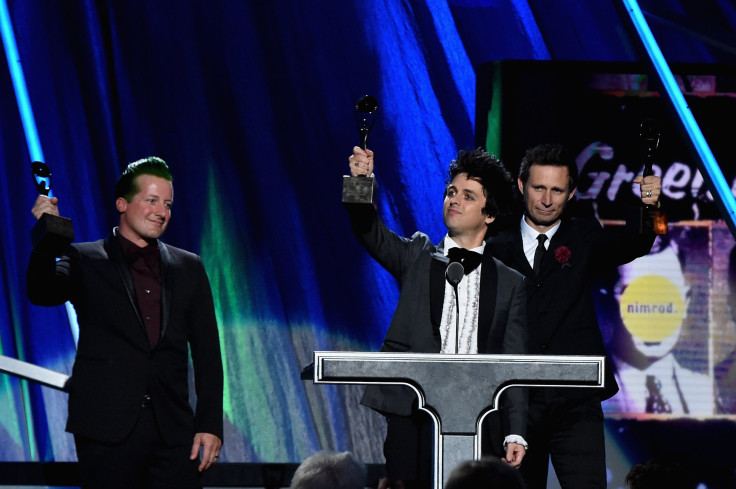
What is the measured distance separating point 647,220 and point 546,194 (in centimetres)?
43

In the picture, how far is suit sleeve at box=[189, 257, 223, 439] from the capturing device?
3174mm

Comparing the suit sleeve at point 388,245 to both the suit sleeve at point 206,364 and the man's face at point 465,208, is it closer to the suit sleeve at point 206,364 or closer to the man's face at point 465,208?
the man's face at point 465,208

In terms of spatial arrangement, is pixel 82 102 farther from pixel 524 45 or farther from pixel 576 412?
pixel 576 412

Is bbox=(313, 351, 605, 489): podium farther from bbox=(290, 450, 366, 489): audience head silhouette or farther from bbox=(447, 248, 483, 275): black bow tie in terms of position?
bbox=(447, 248, 483, 275): black bow tie

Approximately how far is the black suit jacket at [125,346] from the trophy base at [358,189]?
85 cm

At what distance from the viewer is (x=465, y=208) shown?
3020mm

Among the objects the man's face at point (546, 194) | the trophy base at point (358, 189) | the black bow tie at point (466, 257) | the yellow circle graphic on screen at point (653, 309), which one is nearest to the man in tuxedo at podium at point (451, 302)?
the black bow tie at point (466, 257)

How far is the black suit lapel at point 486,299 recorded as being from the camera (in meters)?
2.84

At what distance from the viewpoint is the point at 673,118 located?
4.28m

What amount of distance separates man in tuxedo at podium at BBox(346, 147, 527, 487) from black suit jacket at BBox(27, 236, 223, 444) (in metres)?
0.57

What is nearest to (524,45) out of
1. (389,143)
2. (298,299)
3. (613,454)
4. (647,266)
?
(389,143)

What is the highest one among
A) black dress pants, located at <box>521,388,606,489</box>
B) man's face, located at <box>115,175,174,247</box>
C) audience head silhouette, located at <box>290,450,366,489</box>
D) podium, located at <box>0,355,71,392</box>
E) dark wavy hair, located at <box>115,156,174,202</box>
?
dark wavy hair, located at <box>115,156,174,202</box>

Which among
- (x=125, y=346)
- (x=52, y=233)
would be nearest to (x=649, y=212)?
(x=125, y=346)

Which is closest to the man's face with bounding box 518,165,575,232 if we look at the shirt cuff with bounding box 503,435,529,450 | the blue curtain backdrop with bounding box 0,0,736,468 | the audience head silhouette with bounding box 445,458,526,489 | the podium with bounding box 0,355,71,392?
the shirt cuff with bounding box 503,435,529,450
